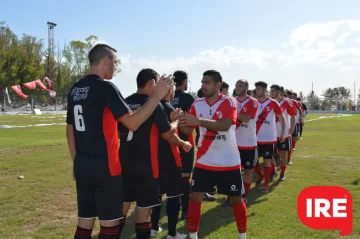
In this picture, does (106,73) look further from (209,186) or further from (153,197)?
(209,186)

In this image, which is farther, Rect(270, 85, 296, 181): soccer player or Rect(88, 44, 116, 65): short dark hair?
Rect(270, 85, 296, 181): soccer player

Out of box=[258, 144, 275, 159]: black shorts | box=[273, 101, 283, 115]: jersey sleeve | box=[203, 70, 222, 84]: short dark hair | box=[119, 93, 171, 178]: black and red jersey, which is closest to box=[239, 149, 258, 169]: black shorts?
box=[258, 144, 275, 159]: black shorts

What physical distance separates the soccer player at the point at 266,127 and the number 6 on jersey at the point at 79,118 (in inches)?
233

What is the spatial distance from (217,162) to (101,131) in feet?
6.93

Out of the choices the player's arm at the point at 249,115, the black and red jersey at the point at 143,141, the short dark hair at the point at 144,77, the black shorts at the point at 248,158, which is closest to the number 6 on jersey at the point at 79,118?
the black and red jersey at the point at 143,141

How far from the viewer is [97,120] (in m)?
3.48

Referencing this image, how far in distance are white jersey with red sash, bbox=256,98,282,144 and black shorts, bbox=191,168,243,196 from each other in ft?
12.8

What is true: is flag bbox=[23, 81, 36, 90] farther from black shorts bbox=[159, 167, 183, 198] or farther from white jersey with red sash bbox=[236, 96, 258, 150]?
black shorts bbox=[159, 167, 183, 198]

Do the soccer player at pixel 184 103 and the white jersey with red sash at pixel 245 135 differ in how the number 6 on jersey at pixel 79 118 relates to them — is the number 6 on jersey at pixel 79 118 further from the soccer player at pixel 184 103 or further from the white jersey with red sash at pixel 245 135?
the white jersey with red sash at pixel 245 135

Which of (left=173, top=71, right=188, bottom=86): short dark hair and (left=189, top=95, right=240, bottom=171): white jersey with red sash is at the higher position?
(left=173, top=71, right=188, bottom=86): short dark hair

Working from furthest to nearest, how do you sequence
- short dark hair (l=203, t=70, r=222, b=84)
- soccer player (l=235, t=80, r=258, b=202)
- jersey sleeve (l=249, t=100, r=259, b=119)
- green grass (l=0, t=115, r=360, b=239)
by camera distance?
soccer player (l=235, t=80, r=258, b=202)
jersey sleeve (l=249, t=100, r=259, b=119)
green grass (l=0, t=115, r=360, b=239)
short dark hair (l=203, t=70, r=222, b=84)

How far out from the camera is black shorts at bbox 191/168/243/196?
5055 mm

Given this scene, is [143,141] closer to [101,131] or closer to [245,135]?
[101,131]

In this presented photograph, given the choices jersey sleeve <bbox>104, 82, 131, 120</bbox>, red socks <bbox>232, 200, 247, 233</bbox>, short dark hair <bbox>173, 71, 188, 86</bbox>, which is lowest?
red socks <bbox>232, 200, 247, 233</bbox>
